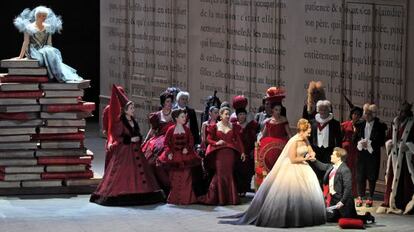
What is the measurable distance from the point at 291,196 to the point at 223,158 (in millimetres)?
1670

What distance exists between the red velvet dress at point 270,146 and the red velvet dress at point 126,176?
1.36 metres

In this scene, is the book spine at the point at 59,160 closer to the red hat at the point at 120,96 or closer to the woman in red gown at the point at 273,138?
the red hat at the point at 120,96

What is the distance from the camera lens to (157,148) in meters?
16.7

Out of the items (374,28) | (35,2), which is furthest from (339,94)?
(35,2)

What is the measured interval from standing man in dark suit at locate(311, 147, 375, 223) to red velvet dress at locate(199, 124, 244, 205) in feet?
4.79

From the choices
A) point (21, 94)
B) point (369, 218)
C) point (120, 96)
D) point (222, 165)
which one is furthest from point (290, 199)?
point (21, 94)

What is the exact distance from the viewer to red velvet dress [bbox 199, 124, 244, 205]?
16.1 m

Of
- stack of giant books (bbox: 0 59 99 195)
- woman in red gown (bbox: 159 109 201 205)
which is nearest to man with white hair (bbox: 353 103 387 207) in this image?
woman in red gown (bbox: 159 109 201 205)

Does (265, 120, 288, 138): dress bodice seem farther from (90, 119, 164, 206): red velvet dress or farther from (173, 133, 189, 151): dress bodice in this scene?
(90, 119, 164, 206): red velvet dress

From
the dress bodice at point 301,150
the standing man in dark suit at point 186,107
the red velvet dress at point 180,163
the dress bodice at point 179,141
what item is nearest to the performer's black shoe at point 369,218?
the dress bodice at point 301,150

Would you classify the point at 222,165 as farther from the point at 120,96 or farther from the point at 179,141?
the point at 120,96

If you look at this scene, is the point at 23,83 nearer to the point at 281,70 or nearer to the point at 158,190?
the point at 158,190

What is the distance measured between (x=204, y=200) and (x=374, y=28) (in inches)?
122

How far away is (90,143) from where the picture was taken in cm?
2252
